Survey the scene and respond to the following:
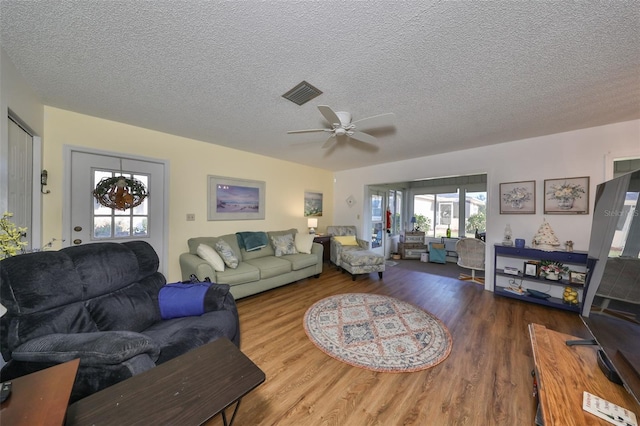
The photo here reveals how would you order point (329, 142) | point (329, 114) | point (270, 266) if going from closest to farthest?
1. point (329, 114)
2. point (270, 266)
3. point (329, 142)

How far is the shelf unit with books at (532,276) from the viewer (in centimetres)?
287

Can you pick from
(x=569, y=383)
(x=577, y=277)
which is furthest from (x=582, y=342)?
(x=577, y=277)

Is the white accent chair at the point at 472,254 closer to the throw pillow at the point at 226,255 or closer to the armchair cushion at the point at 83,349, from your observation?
the throw pillow at the point at 226,255

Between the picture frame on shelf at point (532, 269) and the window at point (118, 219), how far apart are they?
5.63 meters

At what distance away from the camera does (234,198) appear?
159 inches

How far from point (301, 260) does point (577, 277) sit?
383 cm

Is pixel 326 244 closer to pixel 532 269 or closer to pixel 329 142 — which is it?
pixel 329 142

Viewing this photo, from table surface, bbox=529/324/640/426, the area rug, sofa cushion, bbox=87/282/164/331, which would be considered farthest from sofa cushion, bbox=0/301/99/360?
table surface, bbox=529/324/640/426

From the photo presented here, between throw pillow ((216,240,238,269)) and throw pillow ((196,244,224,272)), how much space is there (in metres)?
0.11

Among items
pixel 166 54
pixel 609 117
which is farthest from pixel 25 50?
pixel 609 117

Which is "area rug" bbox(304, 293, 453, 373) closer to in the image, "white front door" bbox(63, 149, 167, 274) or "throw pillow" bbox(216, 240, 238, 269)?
"throw pillow" bbox(216, 240, 238, 269)

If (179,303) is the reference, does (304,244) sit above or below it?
above

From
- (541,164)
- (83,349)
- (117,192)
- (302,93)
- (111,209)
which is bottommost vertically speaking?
(83,349)

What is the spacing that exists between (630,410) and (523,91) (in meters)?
2.31
